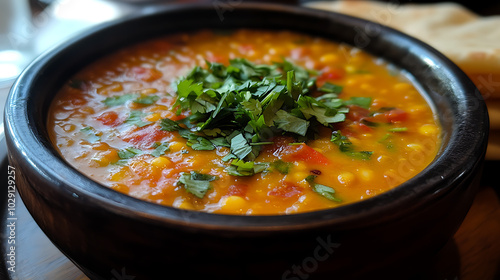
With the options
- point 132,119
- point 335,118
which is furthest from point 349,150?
point 132,119

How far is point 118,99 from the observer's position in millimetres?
2467

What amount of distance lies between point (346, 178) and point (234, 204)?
460 millimetres

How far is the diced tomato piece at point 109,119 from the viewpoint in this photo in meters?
2.27

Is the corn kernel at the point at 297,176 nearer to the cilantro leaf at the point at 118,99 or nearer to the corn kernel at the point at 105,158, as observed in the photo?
the corn kernel at the point at 105,158

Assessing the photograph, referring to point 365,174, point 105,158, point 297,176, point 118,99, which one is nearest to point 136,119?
point 118,99

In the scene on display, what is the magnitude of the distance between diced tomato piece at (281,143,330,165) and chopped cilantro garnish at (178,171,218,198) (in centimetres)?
32

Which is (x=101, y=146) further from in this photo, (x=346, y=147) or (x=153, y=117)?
(x=346, y=147)

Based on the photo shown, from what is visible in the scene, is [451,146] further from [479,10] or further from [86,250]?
Answer: [479,10]

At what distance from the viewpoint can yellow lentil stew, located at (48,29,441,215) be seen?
1.87 m

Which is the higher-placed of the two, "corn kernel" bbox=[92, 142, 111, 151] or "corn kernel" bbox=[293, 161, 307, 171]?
"corn kernel" bbox=[92, 142, 111, 151]

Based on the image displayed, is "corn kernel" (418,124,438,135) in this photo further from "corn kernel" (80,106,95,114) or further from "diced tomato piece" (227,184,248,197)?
"corn kernel" (80,106,95,114)

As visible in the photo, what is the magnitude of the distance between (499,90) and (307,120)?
1139 mm

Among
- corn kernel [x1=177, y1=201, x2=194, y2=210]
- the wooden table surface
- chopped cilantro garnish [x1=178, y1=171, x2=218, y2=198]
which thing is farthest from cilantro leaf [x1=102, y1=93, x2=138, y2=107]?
the wooden table surface

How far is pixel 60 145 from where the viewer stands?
6.82 feet
